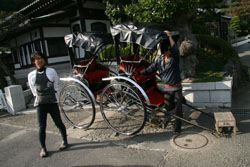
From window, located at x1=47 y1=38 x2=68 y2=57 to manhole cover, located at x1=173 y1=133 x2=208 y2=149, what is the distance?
1230cm

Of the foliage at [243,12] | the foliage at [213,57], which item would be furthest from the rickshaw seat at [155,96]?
the foliage at [243,12]

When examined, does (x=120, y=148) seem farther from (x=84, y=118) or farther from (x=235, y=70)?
(x=235, y=70)

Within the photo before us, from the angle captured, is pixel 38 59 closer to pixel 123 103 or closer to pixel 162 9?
pixel 123 103

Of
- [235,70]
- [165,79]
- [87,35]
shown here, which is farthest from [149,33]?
[235,70]

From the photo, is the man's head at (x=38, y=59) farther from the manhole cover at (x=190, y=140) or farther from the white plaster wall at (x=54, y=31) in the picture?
the white plaster wall at (x=54, y=31)

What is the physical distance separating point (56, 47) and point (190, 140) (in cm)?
1280

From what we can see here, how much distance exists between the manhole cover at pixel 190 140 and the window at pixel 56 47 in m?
12.3

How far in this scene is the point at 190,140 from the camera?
3.62 metres

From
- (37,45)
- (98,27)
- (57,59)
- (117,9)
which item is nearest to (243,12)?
(98,27)

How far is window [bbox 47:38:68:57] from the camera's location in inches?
546

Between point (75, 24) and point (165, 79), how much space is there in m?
11.2

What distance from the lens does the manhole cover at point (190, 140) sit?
3441 millimetres

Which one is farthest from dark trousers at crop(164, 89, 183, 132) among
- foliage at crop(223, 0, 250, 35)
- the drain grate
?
foliage at crop(223, 0, 250, 35)

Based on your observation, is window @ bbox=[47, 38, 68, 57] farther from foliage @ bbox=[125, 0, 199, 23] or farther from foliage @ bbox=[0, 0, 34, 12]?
foliage @ bbox=[125, 0, 199, 23]
